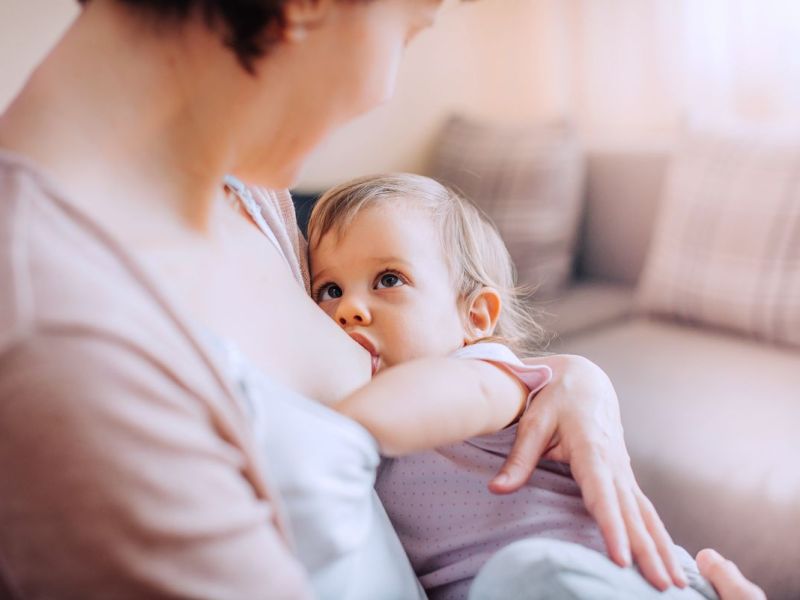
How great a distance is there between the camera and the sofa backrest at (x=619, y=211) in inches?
73.0

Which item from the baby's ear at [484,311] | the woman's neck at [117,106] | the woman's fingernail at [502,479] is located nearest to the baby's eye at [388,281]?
the baby's ear at [484,311]

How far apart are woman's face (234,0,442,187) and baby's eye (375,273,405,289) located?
0.82ft

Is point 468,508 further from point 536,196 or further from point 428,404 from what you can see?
point 536,196

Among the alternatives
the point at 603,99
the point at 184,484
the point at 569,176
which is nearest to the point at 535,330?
the point at 184,484

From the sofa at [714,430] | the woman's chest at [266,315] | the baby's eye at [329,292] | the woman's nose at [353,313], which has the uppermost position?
the woman's chest at [266,315]

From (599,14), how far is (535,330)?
158cm

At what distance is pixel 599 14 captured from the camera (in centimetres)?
229

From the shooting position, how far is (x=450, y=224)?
0.86 m

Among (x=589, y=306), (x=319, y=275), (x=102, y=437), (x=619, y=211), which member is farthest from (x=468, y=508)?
(x=619, y=211)

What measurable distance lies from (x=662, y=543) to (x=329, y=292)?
39 cm

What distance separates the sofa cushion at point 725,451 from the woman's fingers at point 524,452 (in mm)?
459

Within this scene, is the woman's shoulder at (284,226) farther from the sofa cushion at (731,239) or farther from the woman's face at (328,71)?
the sofa cushion at (731,239)

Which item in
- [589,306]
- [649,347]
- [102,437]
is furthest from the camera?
[589,306]

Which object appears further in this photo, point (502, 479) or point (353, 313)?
point (353, 313)
